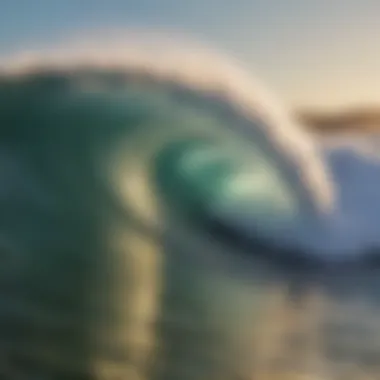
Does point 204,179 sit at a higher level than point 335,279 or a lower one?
higher

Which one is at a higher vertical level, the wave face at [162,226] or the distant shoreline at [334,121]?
the distant shoreline at [334,121]

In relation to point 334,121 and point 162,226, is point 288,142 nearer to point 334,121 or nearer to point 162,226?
point 334,121

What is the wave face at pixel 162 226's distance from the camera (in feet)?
3.74

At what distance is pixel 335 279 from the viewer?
1.14m

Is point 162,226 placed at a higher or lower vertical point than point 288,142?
lower

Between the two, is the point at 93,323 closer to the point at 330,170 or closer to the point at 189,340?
the point at 189,340

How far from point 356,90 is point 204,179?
27 cm

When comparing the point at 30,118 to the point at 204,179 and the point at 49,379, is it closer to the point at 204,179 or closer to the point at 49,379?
the point at 204,179

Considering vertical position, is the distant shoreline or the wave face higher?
the distant shoreline

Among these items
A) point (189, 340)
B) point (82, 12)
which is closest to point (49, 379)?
point (189, 340)

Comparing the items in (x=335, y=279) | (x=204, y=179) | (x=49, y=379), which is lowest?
(x=49, y=379)

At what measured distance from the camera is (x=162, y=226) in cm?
117

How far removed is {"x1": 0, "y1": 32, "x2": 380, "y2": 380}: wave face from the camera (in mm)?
1140

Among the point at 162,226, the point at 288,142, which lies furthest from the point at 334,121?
the point at 162,226
